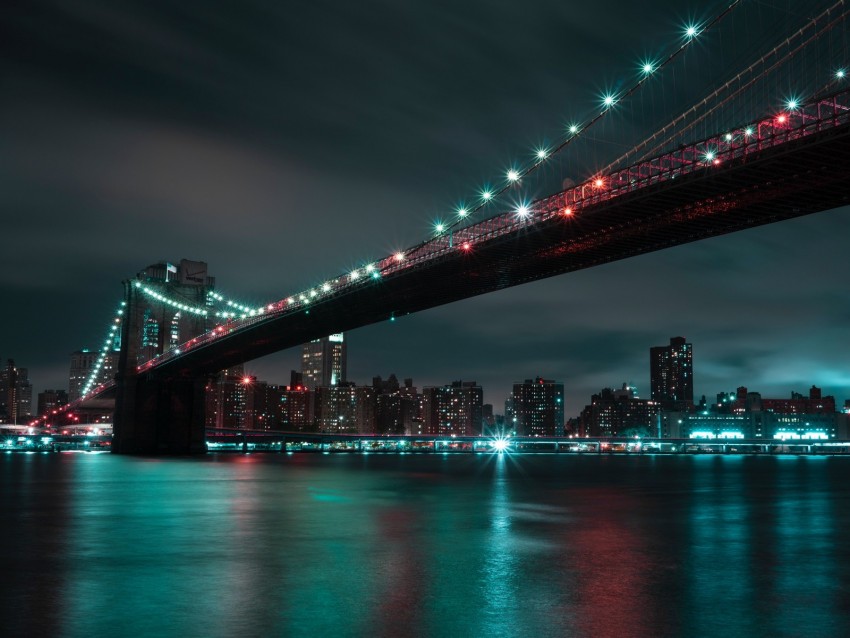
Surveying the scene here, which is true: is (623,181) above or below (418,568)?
above

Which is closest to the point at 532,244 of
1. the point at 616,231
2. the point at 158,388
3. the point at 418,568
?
the point at 616,231

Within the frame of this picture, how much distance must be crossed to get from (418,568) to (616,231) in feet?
110

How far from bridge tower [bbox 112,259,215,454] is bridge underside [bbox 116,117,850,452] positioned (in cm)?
837

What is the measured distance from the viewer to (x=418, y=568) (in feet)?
48.1

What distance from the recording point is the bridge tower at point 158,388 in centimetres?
8344

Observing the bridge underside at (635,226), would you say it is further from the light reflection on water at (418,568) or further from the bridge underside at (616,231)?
the light reflection on water at (418,568)

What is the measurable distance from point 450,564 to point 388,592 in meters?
2.93

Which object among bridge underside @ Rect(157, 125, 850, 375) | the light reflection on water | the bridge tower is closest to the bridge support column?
Answer: the bridge tower

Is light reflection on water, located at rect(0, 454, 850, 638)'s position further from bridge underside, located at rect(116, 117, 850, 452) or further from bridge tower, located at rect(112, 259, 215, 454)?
bridge tower, located at rect(112, 259, 215, 454)

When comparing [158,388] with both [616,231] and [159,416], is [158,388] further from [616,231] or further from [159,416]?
[616,231]

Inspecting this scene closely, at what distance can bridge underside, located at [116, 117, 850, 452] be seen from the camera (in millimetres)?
34844

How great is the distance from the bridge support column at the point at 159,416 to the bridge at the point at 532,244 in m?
0.13

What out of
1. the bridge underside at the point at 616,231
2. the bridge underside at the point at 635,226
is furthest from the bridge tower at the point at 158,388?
the bridge underside at the point at 635,226

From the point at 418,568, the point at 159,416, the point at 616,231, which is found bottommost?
the point at 418,568
